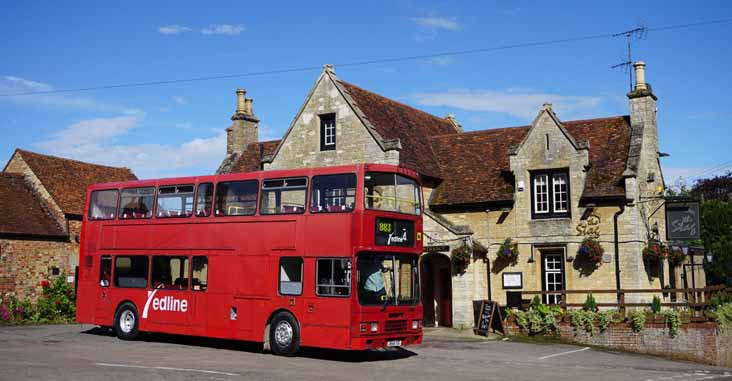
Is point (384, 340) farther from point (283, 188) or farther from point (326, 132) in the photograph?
point (326, 132)

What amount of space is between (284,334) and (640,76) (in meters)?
18.0

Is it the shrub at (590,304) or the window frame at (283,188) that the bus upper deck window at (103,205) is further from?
the shrub at (590,304)

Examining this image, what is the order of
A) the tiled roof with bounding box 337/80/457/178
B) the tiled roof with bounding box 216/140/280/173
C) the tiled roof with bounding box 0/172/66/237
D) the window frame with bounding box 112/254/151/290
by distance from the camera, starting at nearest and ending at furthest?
the window frame with bounding box 112/254/151/290 < the tiled roof with bounding box 337/80/457/178 < the tiled roof with bounding box 0/172/66/237 < the tiled roof with bounding box 216/140/280/173

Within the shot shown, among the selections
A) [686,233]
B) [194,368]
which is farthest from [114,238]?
[686,233]

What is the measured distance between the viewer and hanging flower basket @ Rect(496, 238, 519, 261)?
27.2m

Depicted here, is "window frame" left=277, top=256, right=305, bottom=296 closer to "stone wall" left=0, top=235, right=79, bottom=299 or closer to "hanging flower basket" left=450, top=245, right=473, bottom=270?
"hanging flower basket" left=450, top=245, right=473, bottom=270

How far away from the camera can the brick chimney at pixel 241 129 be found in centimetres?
3703

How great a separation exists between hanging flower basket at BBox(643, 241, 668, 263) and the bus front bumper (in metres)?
11.8

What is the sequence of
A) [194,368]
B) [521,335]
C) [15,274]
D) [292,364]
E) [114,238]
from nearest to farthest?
[194,368], [292,364], [114,238], [521,335], [15,274]

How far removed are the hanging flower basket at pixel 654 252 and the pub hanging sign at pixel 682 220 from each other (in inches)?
47.3

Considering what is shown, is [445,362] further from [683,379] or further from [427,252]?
[427,252]

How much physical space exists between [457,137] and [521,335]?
11018 millimetres

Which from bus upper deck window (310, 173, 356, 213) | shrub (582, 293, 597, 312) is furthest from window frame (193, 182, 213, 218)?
shrub (582, 293, 597, 312)

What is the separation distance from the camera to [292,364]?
638 inches
